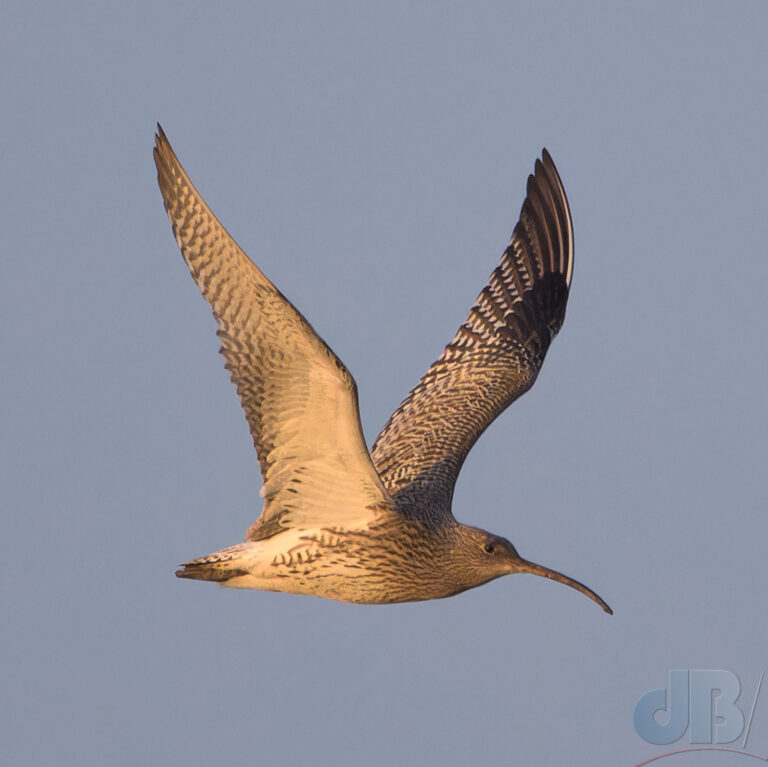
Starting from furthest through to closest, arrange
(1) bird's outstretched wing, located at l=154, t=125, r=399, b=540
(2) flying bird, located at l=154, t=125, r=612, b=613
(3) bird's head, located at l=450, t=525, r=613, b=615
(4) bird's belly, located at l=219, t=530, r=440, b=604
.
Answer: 1. (3) bird's head, located at l=450, t=525, r=613, b=615
2. (4) bird's belly, located at l=219, t=530, r=440, b=604
3. (2) flying bird, located at l=154, t=125, r=612, b=613
4. (1) bird's outstretched wing, located at l=154, t=125, r=399, b=540

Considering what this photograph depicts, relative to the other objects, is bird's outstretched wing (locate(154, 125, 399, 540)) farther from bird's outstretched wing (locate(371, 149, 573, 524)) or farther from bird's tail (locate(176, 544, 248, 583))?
bird's outstretched wing (locate(371, 149, 573, 524))

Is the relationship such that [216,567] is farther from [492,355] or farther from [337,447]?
[492,355]

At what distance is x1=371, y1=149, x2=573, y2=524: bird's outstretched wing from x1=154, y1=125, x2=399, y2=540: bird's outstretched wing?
1.96 meters

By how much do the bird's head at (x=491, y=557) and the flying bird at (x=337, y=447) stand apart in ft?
0.04

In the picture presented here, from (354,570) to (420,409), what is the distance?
323cm

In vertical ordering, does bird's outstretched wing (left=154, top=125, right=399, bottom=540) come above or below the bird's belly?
above

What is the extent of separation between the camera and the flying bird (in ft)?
33.6

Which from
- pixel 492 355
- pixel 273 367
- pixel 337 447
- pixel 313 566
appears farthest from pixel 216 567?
pixel 492 355

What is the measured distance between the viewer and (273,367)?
10.4 meters

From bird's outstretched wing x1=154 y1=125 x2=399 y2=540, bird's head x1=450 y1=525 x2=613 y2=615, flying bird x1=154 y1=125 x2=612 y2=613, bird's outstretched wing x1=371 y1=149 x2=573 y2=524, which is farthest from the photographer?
bird's outstretched wing x1=371 y1=149 x2=573 y2=524

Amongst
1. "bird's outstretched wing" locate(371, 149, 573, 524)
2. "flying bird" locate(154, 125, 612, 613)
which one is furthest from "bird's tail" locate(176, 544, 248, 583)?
"bird's outstretched wing" locate(371, 149, 573, 524)

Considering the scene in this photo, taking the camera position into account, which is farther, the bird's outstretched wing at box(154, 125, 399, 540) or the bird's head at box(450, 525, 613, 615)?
the bird's head at box(450, 525, 613, 615)

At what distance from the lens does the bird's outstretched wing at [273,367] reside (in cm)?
1010

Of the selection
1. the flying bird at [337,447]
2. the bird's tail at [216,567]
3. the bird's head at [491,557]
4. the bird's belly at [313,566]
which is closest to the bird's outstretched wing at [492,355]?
the flying bird at [337,447]
